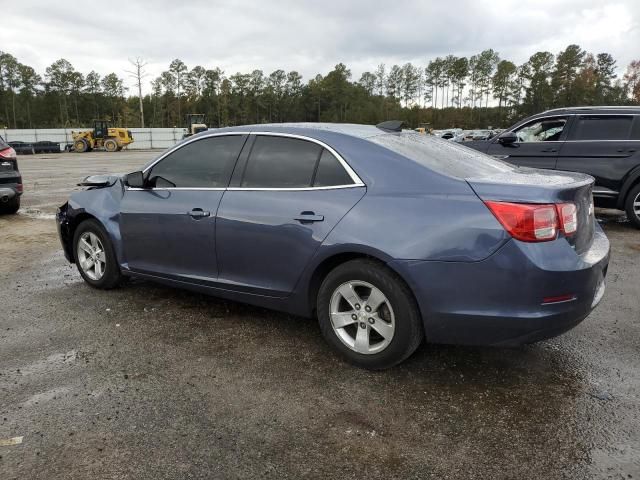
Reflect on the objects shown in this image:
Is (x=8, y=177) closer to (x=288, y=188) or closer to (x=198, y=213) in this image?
(x=198, y=213)

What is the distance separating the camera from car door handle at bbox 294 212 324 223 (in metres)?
3.40

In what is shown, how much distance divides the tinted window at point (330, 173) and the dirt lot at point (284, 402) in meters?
1.19

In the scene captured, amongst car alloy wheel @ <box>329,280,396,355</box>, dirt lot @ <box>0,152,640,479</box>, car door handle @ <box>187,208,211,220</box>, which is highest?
car door handle @ <box>187,208,211,220</box>

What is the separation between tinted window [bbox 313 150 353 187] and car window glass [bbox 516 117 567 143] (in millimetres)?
6323

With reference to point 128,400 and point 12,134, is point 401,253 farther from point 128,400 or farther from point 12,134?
point 12,134

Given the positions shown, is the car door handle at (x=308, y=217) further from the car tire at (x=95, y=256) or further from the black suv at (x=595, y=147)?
the black suv at (x=595, y=147)

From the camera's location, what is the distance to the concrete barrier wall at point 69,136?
50.5 meters

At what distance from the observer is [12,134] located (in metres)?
50.3

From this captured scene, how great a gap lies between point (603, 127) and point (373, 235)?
6.68 m

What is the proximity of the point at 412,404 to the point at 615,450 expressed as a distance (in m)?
1.01

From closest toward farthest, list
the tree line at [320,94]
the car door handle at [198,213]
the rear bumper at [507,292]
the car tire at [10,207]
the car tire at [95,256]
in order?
the rear bumper at [507,292], the car door handle at [198,213], the car tire at [95,256], the car tire at [10,207], the tree line at [320,94]

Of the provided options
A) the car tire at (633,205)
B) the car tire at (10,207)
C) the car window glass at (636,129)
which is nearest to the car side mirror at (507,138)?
the car window glass at (636,129)

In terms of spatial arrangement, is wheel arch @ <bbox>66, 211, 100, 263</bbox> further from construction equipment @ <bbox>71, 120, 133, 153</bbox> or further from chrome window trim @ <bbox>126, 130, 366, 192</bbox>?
construction equipment @ <bbox>71, 120, 133, 153</bbox>

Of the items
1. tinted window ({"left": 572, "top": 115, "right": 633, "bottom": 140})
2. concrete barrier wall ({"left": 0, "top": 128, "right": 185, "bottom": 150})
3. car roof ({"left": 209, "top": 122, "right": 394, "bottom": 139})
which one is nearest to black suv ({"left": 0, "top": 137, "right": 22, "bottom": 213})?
car roof ({"left": 209, "top": 122, "right": 394, "bottom": 139})
